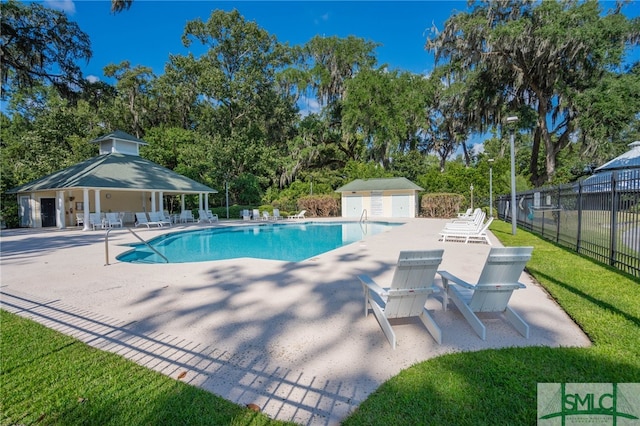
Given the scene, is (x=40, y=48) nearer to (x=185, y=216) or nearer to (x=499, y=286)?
(x=185, y=216)

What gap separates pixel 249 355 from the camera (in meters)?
3.04

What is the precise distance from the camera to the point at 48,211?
19672 millimetres

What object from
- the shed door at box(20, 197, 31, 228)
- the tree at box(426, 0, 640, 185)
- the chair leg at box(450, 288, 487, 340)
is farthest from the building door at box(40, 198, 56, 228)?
the tree at box(426, 0, 640, 185)

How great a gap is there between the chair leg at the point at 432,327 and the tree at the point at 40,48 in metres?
15.9

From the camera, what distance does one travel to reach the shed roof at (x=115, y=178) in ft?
55.9

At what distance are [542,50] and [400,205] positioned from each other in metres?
13.6

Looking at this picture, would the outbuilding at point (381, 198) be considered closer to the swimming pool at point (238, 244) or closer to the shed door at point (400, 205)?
the shed door at point (400, 205)

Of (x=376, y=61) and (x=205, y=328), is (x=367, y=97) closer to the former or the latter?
(x=376, y=61)

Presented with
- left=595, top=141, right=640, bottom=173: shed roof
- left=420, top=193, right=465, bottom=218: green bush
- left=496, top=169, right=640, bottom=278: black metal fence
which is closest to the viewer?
left=496, top=169, right=640, bottom=278: black metal fence

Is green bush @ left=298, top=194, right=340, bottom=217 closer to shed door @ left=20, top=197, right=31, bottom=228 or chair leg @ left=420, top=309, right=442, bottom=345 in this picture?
shed door @ left=20, top=197, right=31, bottom=228

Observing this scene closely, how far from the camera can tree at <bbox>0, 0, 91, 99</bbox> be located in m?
11.5

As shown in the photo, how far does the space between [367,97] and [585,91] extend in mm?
15447

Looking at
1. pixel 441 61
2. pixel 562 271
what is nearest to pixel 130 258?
pixel 562 271

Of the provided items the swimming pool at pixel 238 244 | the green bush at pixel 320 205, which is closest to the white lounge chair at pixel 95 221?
the swimming pool at pixel 238 244
